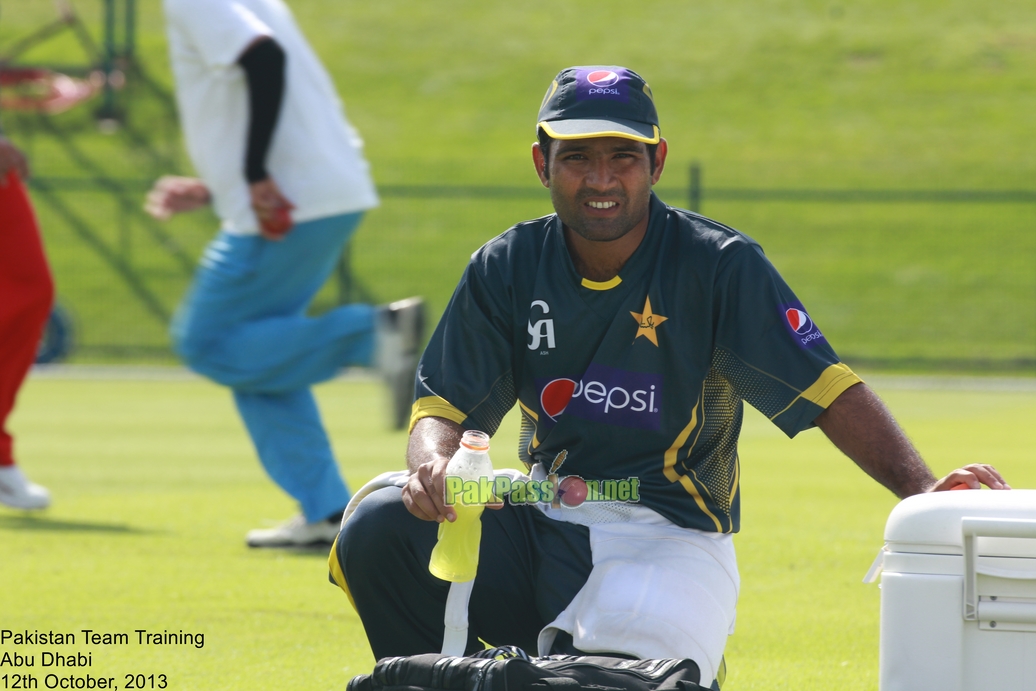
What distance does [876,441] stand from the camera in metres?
2.92

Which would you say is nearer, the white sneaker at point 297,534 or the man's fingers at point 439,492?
the man's fingers at point 439,492

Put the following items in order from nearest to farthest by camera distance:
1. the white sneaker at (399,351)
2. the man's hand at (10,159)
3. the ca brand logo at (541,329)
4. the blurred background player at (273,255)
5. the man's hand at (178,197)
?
1. the ca brand logo at (541,329)
2. the white sneaker at (399,351)
3. the blurred background player at (273,255)
4. the man's hand at (178,197)
5. the man's hand at (10,159)

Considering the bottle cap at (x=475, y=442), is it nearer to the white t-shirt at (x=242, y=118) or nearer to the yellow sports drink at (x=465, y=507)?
the yellow sports drink at (x=465, y=507)

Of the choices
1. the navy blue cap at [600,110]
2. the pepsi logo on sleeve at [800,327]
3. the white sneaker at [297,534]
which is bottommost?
the white sneaker at [297,534]

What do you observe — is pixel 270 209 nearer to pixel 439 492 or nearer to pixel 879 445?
pixel 439 492

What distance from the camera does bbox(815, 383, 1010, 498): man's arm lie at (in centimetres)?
285

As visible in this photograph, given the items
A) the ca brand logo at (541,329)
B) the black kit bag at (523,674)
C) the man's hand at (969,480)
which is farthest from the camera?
the ca brand logo at (541,329)

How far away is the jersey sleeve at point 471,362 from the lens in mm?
3215

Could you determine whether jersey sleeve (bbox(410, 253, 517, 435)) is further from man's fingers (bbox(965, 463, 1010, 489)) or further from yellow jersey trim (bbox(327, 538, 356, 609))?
man's fingers (bbox(965, 463, 1010, 489))

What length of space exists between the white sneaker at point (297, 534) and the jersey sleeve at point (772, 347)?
2.68 m

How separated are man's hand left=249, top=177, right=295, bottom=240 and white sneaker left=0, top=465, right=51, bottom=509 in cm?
170

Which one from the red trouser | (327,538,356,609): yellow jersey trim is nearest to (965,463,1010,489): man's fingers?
(327,538,356,609): yellow jersey trim

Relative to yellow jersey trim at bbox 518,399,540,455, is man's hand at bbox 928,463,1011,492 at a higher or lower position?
higher

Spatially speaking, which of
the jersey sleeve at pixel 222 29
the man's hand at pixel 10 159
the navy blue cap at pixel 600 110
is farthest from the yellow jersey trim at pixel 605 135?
the man's hand at pixel 10 159
